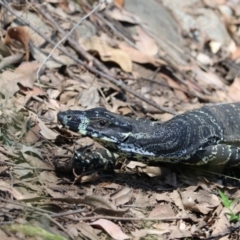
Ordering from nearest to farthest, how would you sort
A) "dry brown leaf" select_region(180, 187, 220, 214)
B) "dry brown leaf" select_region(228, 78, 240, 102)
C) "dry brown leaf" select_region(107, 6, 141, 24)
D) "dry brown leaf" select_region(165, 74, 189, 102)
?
"dry brown leaf" select_region(180, 187, 220, 214) → "dry brown leaf" select_region(165, 74, 189, 102) → "dry brown leaf" select_region(228, 78, 240, 102) → "dry brown leaf" select_region(107, 6, 141, 24)

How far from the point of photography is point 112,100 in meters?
9.09

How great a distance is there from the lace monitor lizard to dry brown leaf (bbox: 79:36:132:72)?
6.82 ft

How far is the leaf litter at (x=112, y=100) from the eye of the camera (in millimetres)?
6211

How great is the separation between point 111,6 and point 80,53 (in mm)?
1759

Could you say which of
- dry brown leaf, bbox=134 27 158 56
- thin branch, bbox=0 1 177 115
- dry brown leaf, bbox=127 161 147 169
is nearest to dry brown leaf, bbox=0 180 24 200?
dry brown leaf, bbox=127 161 147 169

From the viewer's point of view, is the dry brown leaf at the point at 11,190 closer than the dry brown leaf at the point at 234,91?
Yes

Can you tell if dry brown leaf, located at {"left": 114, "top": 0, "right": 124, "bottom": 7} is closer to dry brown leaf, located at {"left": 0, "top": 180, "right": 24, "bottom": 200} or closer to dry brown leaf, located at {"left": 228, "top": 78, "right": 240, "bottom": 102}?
dry brown leaf, located at {"left": 228, "top": 78, "right": 240, "bottom": 102}

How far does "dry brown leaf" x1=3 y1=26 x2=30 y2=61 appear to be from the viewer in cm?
898

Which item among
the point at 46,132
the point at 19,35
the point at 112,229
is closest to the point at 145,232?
the point at 112,229

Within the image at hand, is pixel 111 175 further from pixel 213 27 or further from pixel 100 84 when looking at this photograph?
pixel 213 27

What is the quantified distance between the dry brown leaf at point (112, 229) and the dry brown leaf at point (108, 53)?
419 centimetres

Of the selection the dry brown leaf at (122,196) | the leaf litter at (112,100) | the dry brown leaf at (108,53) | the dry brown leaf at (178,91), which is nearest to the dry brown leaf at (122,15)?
the leaf litter at (112,100)

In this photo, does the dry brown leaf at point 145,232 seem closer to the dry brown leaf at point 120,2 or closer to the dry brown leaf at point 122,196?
the dry brown leaf at point 122,196

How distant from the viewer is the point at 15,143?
277 inches
